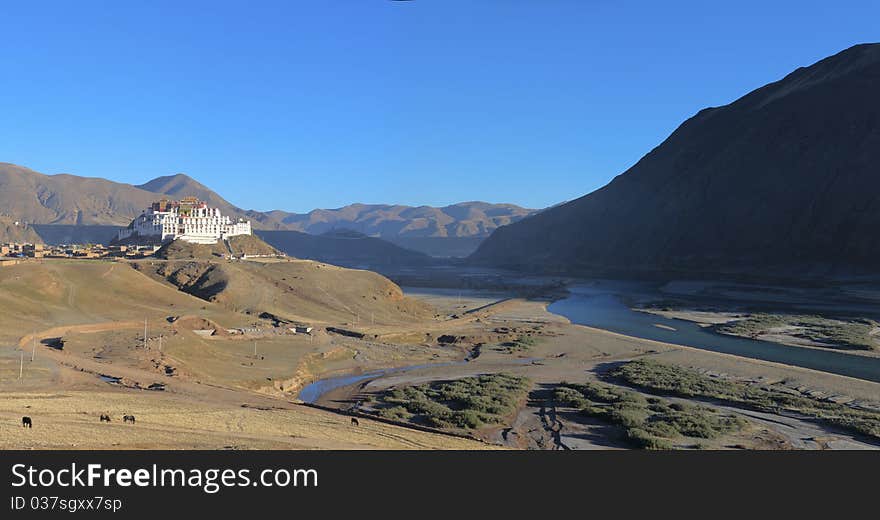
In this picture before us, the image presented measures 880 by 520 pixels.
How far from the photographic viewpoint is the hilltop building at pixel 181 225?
9738 cm

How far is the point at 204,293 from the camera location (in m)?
68.1

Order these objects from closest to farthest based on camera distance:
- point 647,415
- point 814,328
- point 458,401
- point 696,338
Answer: point 647,415 → point 458,401 → point 696,338 → point 814,328

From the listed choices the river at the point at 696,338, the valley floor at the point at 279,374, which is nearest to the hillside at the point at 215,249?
the valley floor at the point at 279,374

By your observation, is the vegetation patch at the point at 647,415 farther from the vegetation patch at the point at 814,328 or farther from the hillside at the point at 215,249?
the hillside at the point at 215,249

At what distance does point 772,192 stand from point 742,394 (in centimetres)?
13216

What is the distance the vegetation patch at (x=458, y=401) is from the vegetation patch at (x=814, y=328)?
3761 cm

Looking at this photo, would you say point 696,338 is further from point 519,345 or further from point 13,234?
point 13,234

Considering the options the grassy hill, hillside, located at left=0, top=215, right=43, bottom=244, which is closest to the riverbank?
the grassy hill

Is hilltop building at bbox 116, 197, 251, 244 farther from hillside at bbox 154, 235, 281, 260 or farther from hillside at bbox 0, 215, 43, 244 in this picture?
hillside at bbox 0, 215, 43, 244

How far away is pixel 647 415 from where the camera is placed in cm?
3416

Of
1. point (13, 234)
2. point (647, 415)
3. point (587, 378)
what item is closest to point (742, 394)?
point (647, 415)

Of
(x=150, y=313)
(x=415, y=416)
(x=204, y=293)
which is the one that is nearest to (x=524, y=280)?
(x=204, y=293)

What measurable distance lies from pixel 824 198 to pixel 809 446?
436 ft

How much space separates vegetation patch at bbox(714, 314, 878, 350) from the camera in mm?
63031
